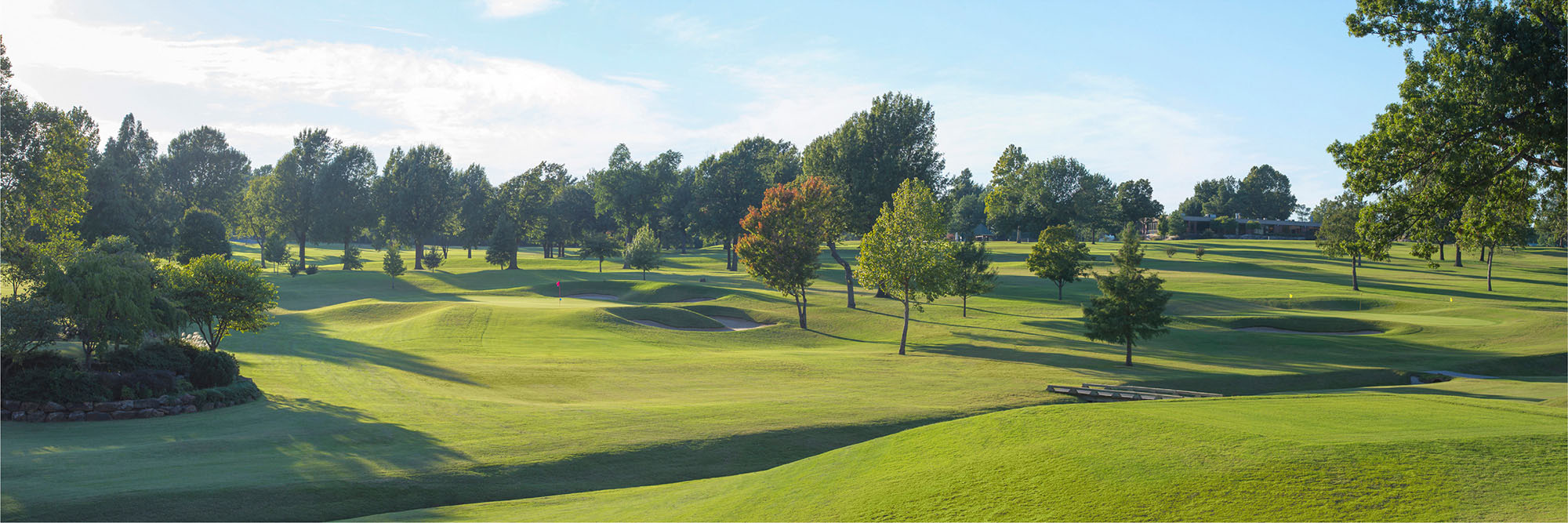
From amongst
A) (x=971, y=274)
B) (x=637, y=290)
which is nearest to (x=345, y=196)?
(x=637, y=290)

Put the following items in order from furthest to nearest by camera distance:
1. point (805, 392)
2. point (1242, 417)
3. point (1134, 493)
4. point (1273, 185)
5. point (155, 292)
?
point (1273, 185)
point (805, 392)
point (155, 292)
point (1242, 417)
point (1134, 493)

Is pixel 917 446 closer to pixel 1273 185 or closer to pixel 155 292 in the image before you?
pixel 155 292

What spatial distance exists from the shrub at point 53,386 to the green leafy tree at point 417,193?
76.1 m

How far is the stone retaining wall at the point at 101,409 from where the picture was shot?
20.1 meters

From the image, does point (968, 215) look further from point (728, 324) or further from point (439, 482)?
point (439, 482)

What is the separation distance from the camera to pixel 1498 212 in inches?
757

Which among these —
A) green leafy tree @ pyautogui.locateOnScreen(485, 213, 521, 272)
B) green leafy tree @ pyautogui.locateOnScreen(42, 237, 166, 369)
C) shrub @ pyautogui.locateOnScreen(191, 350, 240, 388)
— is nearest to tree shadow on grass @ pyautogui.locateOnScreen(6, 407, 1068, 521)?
shrub @ pyautogui.locateOnScreen(191, 350, 240, 388)

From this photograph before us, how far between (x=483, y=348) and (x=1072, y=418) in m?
30.1

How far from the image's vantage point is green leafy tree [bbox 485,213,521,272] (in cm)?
9188

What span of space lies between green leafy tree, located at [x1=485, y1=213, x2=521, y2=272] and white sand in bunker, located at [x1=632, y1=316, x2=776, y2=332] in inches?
1810

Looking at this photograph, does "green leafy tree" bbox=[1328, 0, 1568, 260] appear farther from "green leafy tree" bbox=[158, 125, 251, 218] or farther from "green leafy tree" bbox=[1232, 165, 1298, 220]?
"green leafy tree" bbox=[1232, 165, 1298, 220]

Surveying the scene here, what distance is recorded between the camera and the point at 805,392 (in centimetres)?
2770

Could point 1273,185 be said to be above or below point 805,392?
above

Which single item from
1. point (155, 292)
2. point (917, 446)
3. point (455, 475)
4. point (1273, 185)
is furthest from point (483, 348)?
point (1273, 185)
